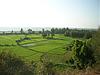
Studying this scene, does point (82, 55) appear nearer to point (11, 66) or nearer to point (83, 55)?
point (83, 55)

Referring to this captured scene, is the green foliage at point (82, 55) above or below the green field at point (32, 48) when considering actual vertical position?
above

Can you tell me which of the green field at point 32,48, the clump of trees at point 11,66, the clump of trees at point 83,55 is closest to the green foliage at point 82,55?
the clump of trees at point 83,55

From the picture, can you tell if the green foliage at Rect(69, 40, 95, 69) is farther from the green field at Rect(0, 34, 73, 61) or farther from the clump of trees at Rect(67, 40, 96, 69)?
the green field at Rect(0, 34, 73, 61)

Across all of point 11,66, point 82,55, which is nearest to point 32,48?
point 82,55

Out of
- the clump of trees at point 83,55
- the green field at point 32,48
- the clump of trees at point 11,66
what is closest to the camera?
the clump of trees at point 11,66


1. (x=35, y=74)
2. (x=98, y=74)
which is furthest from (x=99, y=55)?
(x=35, y=74)

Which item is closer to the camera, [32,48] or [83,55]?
[83,55]

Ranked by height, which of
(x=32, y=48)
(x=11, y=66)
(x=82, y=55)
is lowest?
(x=32, y=48)

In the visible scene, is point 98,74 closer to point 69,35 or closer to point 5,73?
point 5,73

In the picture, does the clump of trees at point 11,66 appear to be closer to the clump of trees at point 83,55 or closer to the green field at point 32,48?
the clump of trees at point 83,55

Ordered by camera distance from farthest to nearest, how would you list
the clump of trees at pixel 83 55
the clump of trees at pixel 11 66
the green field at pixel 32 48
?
the green field at pixel 32 48, the clump of trees at pixel 83 55, the clump of trees at pixel 11 66

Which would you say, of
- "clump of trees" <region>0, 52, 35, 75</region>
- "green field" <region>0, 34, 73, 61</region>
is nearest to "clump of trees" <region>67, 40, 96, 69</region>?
"green field" <region>0, 34, 73, 61</region>

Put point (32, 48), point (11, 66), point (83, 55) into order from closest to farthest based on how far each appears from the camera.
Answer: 1. point (11, 66)
2. point (83, 55)
3. point (32, 48)
